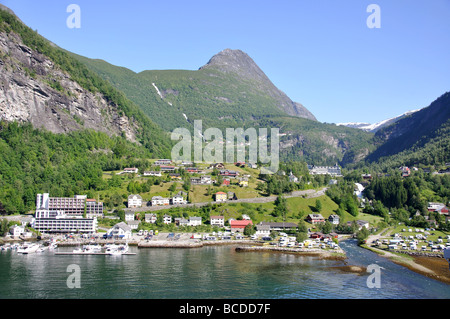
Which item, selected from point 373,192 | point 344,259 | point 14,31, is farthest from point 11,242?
point 373,192

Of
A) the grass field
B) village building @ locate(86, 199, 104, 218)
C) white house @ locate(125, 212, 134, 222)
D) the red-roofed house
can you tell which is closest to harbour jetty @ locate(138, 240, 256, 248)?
the red-roofed house

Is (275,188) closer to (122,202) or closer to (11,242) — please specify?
(122,202)

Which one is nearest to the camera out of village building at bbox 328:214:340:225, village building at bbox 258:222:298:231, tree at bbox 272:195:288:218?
village building at bbox 258:222:298:231

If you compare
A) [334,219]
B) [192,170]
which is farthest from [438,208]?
[192,170]

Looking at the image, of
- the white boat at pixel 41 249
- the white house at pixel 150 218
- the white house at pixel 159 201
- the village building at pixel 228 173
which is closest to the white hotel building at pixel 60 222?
the white house at pixel 150 218

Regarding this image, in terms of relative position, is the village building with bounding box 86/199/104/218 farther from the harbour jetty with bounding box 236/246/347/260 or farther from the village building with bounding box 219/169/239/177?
the village building with bounding box 219/169/239/177

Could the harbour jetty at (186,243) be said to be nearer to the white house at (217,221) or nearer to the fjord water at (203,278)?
the fjord water at (203,278)
